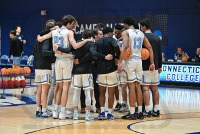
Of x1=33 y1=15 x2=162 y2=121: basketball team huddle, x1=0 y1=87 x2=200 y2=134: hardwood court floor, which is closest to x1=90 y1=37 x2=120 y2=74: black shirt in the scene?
x1=33 y1=15 x2=162 y2=121: basketball team huddle

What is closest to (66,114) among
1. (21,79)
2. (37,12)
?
(21,79)

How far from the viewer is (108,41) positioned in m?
8.05

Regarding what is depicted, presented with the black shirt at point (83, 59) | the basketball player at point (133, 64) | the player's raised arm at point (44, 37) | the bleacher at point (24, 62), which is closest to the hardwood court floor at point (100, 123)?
the basketball player at point (133, 64)

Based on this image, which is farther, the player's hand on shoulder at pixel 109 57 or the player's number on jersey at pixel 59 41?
the player's number on jersey at pixel 59 41

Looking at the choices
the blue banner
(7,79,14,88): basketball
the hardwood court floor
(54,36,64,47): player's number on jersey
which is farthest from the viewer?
the blue banner

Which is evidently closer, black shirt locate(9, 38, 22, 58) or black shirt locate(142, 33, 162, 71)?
black shirt locate(142, 33, 162, 71)

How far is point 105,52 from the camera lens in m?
8.11

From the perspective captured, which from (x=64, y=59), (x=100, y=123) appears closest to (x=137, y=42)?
(x=64, y=59)

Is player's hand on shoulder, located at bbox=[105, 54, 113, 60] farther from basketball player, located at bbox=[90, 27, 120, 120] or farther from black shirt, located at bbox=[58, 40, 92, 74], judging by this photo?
black shirt, located at bbox=[58, 40, 92, 74]

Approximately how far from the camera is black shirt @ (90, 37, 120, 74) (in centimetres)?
797

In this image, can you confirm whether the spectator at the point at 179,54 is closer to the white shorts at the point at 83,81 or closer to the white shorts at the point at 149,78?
the white shorts at the point at 149,78

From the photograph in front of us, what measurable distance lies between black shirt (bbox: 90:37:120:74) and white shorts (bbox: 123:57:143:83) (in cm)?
26

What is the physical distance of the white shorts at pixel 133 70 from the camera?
26.4ft

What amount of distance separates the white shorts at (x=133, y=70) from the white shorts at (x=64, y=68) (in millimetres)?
1118
